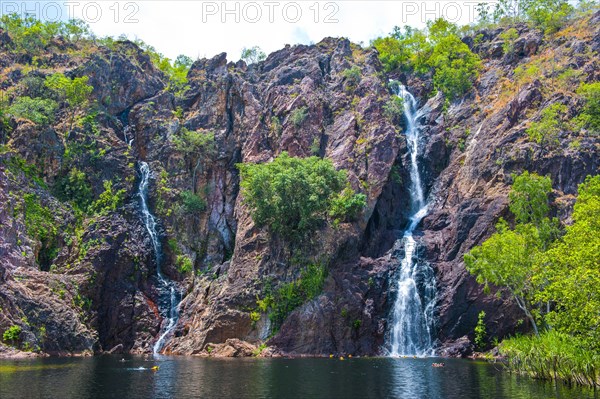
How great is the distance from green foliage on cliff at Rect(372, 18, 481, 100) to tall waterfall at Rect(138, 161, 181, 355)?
143 ft

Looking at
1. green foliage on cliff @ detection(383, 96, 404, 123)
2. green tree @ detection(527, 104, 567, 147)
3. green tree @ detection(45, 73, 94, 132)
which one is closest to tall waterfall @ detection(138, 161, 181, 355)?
green tree @ detection(45, 73, 94, 132)

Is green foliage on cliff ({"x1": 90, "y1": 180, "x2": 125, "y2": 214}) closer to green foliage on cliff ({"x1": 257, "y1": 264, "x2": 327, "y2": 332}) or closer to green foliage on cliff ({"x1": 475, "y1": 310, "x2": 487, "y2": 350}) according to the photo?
green foliage on cliff ({"x1": 257, "y1": 264, "x2": 327, "y2": 332})

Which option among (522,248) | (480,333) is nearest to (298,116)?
(480,333)

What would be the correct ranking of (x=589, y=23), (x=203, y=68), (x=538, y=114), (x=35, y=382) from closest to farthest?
1. (x=35, y=382)
2. (x=538, y=114)
3. (x=589, y=23)
4. (x=203, y=68)

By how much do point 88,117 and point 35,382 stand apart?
5417 centimetres

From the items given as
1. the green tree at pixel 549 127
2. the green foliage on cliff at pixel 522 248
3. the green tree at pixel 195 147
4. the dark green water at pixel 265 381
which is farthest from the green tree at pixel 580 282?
the green tree at pixel 195 147

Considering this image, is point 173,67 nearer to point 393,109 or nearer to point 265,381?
point 393,109

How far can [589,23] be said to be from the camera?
79.3m

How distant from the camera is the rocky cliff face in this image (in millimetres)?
59938

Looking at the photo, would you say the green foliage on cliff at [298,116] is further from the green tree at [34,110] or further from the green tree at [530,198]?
the green tree at [34,110]

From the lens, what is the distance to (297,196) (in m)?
65.0

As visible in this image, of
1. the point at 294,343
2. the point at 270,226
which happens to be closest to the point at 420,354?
the point at 294,343

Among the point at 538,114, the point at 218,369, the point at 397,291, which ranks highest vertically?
the point at 538,114

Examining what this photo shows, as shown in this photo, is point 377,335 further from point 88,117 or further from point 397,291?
point 88,117
